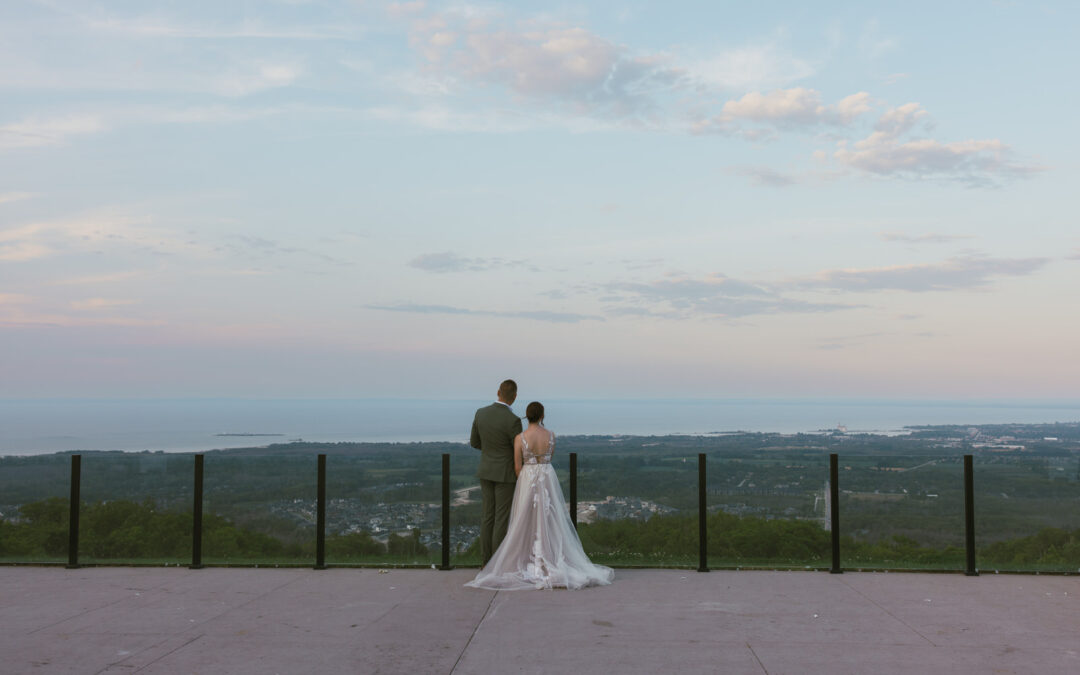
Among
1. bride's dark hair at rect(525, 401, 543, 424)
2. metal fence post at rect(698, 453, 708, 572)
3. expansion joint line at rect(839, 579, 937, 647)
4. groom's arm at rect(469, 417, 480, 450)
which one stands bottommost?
expansion joint line at rect(839, 579, 937, 647)

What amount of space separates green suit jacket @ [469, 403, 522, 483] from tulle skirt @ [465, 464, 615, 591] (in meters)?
0.25

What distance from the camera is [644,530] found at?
33.6 ft

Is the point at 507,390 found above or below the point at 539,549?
above

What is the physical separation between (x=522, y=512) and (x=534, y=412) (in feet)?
3.54

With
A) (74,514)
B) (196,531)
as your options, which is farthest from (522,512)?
(74,514)

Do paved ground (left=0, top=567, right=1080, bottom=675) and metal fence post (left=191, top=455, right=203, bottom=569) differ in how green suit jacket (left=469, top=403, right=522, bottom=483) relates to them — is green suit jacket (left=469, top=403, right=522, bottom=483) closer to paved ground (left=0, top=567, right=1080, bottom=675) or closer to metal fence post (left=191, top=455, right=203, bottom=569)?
paved ground (left=0, top=567, right=1080, bottom=675)

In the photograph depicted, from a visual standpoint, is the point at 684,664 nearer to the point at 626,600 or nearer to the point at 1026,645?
the point at 626,600

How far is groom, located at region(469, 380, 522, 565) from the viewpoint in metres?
8.89

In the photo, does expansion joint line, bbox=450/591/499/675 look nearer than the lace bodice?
Yes

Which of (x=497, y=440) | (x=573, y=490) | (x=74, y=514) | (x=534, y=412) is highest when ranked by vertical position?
(x=534, y=412)

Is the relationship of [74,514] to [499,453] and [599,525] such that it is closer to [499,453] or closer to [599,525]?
[499,453]

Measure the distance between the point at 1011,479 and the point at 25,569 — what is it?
17.4 m

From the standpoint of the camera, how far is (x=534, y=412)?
8.80 meters

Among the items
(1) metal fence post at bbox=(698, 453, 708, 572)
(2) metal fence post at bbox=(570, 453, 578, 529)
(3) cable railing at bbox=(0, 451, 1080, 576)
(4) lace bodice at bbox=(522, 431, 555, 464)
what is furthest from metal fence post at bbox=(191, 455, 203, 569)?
(1) metal fence post at bbox=(698, 453, 708, 572)
